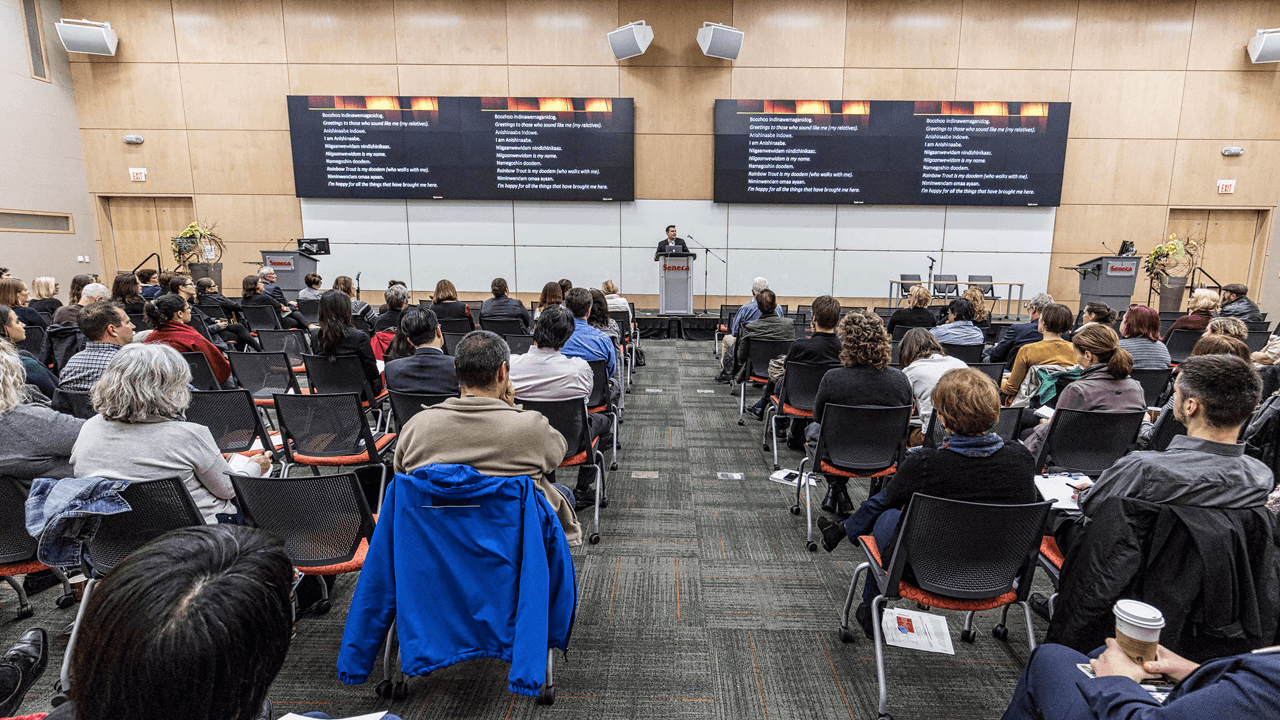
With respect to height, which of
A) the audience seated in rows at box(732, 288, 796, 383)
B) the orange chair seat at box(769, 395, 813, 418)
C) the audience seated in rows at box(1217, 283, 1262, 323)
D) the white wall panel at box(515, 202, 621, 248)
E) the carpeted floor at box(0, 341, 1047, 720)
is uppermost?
the white wall panel at box(515, 202, 621, 248)

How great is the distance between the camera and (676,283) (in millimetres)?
8828

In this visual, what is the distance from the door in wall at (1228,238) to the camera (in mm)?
9594

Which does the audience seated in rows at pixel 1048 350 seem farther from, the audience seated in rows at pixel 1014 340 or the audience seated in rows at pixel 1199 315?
the audience seated in rows at pixel 1199 315

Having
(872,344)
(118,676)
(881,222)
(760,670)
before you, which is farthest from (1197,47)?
(118,676)

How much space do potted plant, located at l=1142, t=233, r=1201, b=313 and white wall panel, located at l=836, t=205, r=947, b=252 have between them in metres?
3.09

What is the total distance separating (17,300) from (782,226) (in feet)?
30.1

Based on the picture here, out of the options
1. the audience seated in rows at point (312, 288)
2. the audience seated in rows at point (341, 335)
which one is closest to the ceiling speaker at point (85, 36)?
the audience seated in rows at point (312, 288)

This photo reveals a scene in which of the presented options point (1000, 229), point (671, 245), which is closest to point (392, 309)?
point (671, 245)

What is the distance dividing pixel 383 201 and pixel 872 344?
9025mm

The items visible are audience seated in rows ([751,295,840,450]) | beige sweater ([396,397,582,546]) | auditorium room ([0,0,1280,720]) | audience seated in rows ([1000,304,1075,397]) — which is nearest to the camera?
auditorium room ([0,0,1280,720])

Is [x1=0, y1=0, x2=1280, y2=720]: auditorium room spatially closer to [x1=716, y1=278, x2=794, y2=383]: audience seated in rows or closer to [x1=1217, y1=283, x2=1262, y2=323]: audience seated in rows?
[x1=1217, y1=283, x2=1262, y2=323]: audience seated in rows

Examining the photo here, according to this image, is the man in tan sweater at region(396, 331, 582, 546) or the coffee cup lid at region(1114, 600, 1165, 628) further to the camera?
the man in tan sweater at region(396, 331, 582, 546)

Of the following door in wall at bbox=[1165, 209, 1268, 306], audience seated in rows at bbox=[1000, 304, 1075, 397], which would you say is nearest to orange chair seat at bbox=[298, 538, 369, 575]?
audience seated in rows at bbox=[1000, 304, 1075, 397]

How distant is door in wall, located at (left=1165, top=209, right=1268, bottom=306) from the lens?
31.5 feet
